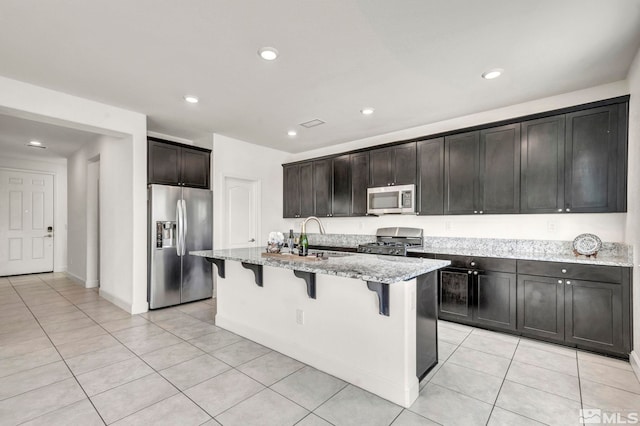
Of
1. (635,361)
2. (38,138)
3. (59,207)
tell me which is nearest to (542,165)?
(635,361)

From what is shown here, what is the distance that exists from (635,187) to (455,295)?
195 centimetres

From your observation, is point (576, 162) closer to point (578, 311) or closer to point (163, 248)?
point (578, 311)

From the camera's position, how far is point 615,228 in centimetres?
313

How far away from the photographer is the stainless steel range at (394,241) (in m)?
4.18

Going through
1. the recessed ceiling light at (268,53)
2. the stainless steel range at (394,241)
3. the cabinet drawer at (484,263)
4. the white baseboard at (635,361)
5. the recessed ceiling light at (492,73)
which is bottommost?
the white baseboard at (635,361)

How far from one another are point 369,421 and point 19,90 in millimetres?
4430

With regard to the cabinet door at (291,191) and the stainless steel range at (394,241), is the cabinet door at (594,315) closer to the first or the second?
the stainless steel range at (394,241)

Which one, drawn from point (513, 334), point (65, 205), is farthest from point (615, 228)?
point (65, 205)

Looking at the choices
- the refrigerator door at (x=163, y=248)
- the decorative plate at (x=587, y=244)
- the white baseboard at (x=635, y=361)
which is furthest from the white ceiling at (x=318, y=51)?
the white baseboard at (x=635, y=361)

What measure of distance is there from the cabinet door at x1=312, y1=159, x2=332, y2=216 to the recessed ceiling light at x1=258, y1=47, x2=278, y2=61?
2.85 meters

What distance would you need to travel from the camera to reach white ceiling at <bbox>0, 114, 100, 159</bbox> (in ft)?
14.8

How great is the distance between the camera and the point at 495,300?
3.35 m

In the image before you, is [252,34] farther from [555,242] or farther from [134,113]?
[555,242]

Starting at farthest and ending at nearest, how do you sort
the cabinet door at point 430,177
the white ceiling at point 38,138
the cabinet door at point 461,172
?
the white ceiling at point 38,138, the cabinet door at point 430,177, the cabinet door at point 461,172
